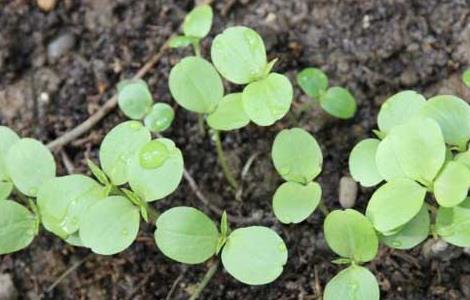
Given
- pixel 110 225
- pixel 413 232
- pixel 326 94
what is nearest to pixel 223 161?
pixel 326 94

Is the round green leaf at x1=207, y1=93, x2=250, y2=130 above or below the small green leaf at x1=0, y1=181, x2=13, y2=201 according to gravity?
above

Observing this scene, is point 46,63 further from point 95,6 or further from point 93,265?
point 93,265

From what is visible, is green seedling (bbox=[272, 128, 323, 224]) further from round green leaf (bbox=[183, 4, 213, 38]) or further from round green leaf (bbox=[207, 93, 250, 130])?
round green leaf (bbox=[183, 4, 213, 38])

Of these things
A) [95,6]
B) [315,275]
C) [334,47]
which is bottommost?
[315,275]

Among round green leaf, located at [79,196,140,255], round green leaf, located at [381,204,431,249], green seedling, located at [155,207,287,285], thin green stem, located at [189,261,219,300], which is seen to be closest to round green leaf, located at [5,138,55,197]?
round green leaf, located at [79,196,140,255]

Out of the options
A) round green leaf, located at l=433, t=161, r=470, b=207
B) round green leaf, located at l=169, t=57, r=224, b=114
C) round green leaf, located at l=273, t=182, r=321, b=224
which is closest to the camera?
round green leaf, located at l=433, t=161, r=470, b=207

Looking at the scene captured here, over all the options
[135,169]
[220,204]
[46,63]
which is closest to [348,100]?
[220,204]

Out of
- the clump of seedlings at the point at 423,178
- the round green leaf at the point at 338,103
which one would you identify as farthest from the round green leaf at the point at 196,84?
the clump of seedlings at the point at 423,178

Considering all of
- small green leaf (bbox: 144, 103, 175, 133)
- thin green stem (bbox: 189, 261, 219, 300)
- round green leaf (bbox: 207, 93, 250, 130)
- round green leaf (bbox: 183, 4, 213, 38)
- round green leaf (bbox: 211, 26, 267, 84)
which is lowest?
thin green stem (bbox: 189, 261, 219, 300)
